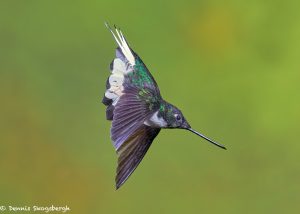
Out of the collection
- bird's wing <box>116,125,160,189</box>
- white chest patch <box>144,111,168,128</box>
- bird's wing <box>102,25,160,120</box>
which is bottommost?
bird's wing <box>116,125,160,189</box>

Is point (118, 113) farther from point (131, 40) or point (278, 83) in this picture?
point (278, 83)

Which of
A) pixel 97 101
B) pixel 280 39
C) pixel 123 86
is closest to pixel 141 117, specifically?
Result: pixel 123 86

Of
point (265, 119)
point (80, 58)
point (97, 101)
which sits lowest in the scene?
point (265, 119)

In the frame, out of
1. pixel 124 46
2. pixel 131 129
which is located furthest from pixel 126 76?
pixel 131 129

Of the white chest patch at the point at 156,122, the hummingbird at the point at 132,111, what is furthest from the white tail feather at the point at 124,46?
the white chest patch at the point at 156,122

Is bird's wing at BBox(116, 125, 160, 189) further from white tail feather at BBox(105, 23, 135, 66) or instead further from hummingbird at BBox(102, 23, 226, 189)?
white tail feather at BBox(105, 23, 135, 66)

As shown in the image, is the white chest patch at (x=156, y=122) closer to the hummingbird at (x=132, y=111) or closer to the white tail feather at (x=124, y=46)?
the hummingbird at (x=132, y=111)

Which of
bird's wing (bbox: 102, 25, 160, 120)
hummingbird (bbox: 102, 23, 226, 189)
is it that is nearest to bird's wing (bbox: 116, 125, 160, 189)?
hummingbird (bbox: 102, 23, 226, 189)
